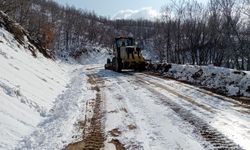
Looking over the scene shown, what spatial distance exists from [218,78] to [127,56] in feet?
39.3

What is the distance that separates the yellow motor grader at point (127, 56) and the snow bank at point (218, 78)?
15.0 feet

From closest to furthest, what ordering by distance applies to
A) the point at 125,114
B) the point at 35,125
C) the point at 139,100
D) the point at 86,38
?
the point at 35,125 < the point at 125,114 < the point at 139,100 < the point at 86,38

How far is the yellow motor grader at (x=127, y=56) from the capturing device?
88.1 feet

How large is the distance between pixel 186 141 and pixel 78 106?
498 centimetres

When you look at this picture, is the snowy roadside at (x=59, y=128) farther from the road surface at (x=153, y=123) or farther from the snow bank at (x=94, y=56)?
the snow bank at (x=94, y=56)

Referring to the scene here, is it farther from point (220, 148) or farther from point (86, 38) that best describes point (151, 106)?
point (86, 38)

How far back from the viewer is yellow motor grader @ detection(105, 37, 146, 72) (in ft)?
88.1

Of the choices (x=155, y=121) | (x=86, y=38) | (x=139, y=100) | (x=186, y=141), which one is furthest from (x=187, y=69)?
(x=86, y=38)

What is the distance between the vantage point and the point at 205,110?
9.81 m

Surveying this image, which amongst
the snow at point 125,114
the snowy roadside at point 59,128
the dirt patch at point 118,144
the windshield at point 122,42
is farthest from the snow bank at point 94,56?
the dirt patch at point 118,144

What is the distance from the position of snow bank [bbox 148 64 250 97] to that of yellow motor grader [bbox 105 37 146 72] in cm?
457

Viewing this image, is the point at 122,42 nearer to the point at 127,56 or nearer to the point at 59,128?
the point at 127,56

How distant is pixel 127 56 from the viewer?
27266mm

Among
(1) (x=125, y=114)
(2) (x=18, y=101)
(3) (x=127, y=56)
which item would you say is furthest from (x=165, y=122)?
(3) (x=127, y=56)
